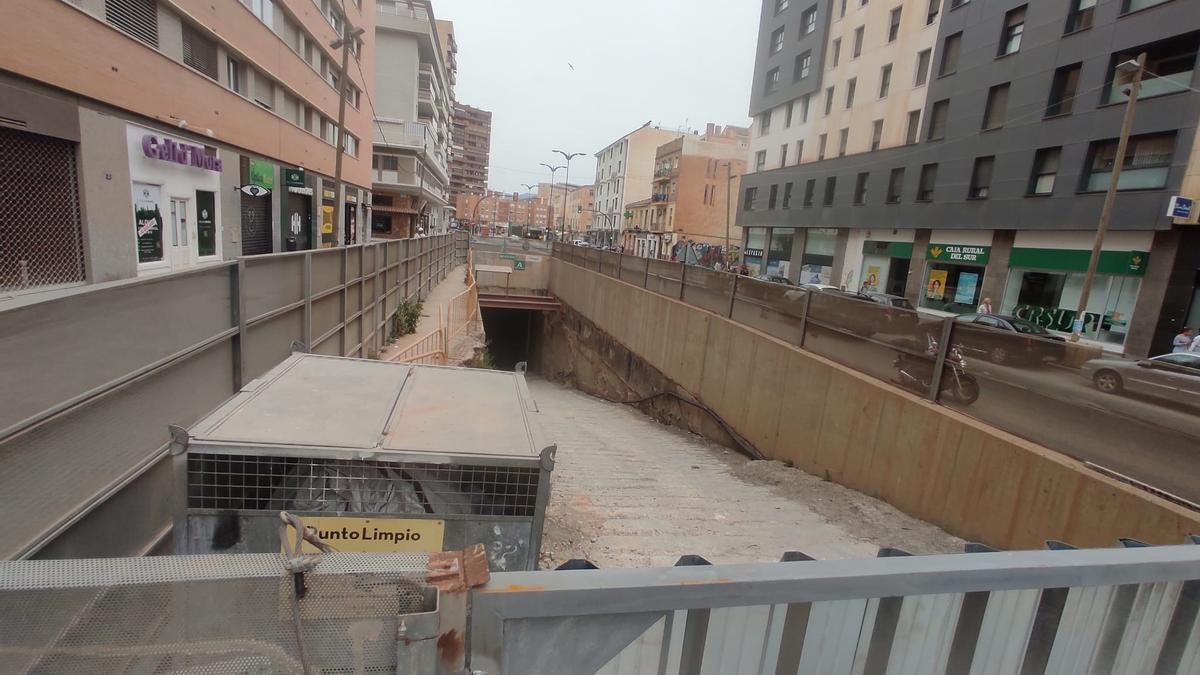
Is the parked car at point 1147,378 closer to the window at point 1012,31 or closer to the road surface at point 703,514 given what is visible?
the road surface at point 703,514

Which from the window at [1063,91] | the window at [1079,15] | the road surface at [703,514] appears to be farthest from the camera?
the window at [1063,91]

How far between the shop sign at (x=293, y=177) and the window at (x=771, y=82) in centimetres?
3170

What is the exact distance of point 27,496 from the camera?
2.64 meters

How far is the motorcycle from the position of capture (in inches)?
236

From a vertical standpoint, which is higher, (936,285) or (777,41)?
(777,41)

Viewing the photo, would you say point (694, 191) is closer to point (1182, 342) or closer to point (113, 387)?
point (1182, 342)

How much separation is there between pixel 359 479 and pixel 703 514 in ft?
14.5

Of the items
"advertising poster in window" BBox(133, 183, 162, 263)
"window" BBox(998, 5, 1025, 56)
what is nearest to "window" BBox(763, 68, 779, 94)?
"window" BBox(998, 5, 1025, 56)

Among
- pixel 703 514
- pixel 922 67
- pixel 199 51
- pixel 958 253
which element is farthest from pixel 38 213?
pixel 922 67

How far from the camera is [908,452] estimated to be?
6.40 m

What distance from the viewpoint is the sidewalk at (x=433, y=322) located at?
12.3m

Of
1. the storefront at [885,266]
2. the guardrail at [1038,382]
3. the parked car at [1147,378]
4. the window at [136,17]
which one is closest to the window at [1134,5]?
the storefront at [885,266]

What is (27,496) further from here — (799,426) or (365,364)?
(799,426)

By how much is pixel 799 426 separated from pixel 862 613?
24.3 feet
